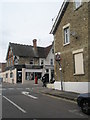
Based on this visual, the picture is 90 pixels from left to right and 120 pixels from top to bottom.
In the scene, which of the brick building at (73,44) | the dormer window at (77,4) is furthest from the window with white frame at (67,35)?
the dormer window at (77,4)

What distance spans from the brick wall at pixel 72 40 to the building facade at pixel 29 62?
74.5 feet

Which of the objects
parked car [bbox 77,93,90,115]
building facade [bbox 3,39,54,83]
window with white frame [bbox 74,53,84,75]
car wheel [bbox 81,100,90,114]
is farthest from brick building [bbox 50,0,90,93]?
building facade [bbox 3,39,54,83]

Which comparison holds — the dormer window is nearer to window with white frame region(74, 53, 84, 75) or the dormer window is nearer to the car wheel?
window with white frame region(74, 53, 84, 75)

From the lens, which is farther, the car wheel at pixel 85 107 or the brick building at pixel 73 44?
the brick building at pixel 73 44

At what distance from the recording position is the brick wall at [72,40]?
16.5 meters

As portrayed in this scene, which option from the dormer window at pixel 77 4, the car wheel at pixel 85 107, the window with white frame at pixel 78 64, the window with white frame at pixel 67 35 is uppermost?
the dormer window at pixel 77 4

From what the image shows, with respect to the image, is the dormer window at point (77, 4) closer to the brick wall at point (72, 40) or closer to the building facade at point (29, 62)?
the brick wall at point (72, 40)

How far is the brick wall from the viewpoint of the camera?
54.0ft

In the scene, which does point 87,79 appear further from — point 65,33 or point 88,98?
point 88,98

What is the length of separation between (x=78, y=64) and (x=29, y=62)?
28312 mm

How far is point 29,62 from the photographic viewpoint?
147 feet

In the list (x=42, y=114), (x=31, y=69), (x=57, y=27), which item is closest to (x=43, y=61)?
(x=31, y=69)

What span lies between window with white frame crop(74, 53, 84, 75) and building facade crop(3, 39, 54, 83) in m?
26.1

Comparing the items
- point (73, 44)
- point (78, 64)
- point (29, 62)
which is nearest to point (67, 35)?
point (73, 44)
